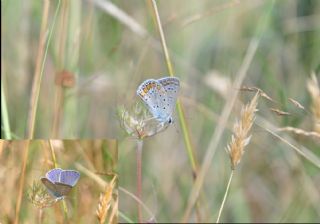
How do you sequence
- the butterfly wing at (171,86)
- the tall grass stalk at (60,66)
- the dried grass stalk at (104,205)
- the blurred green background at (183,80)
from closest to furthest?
the dried grass stalk at (104,205), the butterfly wing at (171,86), the tall grass stalk at (60,66), the blurred green background at (183,80)

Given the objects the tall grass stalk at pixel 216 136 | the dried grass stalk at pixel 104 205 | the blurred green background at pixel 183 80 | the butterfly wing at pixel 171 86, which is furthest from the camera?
the blurred green background at pixel 183 80

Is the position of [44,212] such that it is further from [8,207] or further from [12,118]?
[12,118]

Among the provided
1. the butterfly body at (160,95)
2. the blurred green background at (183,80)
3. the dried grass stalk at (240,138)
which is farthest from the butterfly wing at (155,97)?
the blurred green background at (183,80)

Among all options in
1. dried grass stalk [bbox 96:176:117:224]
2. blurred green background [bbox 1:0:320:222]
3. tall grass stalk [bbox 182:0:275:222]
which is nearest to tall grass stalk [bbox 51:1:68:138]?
blurred green background [bbox 1:0:320:222]

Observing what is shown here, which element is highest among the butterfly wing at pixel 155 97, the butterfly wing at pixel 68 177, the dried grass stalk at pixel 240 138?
the butterfly wing at pixel 155 97

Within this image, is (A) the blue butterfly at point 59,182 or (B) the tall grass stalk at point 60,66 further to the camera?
(B) the tall grass stalk at point 60,66

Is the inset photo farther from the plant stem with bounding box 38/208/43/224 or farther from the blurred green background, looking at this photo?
the blurred green background

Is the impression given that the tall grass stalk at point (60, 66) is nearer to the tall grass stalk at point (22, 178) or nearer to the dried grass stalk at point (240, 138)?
the tall grass stalk at point (22, 178)

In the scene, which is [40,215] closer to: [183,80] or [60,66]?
[60,66]
